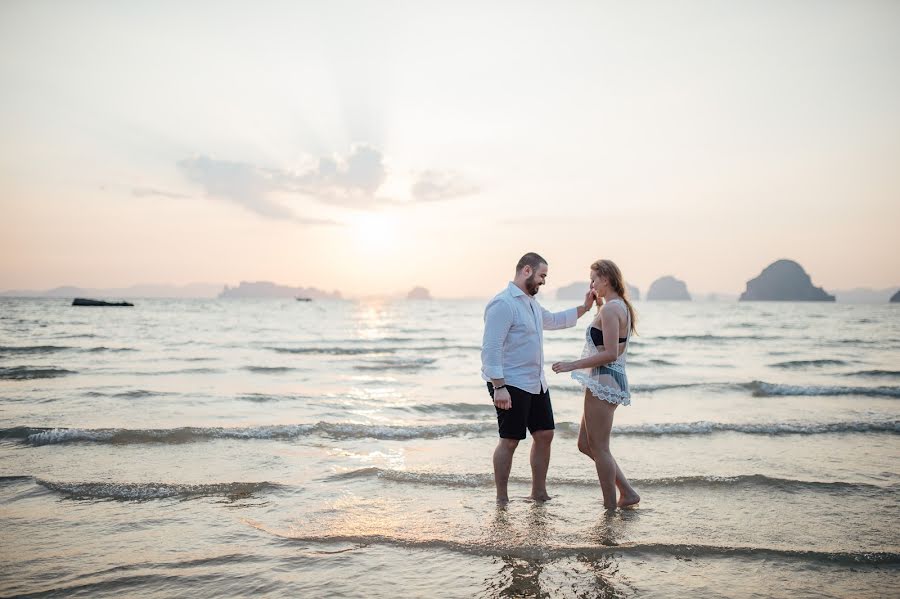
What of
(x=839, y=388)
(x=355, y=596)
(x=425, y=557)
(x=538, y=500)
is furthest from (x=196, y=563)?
(x=839, y=388)

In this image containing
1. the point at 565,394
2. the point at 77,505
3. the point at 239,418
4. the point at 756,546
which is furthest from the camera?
the point at 565,394

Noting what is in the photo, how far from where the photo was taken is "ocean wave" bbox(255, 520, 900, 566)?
4586mm

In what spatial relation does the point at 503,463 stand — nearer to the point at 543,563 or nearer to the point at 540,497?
the point at 540,497

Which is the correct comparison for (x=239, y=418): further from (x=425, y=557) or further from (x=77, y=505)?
(x=425, y=557)

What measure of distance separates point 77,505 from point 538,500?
4.95 meters

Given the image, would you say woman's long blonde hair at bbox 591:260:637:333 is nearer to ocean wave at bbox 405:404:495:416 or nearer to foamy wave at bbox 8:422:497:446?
foamy wave at bbox 8:422:497:446

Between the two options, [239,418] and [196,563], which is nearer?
[196,563]

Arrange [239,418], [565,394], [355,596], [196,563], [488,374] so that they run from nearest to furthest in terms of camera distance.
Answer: [355,596] < [196,563] < [488,374] < [239,418] < [565,394]

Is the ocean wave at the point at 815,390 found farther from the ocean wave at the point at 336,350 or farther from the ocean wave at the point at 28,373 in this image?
the ocean wave at the point at 28,373

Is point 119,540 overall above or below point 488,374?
below

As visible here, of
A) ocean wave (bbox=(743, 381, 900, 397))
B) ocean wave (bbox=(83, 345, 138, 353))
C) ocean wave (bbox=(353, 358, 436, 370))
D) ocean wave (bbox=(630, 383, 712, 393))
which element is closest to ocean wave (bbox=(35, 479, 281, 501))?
ocean wave (bbox=(630, 383, 712, 393))

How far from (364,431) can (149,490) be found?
390 centimetres

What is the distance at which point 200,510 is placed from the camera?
5.68m

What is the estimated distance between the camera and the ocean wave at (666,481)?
21.5ft
